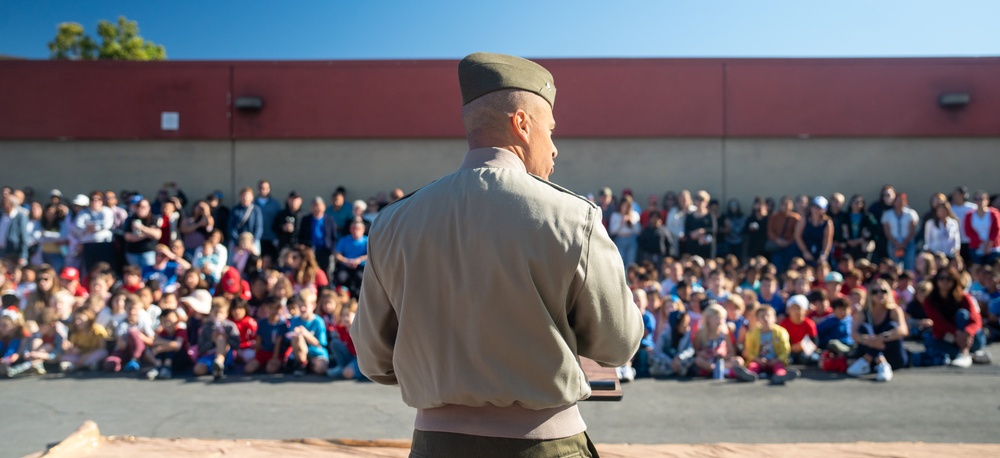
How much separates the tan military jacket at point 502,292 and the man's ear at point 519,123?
0.08m

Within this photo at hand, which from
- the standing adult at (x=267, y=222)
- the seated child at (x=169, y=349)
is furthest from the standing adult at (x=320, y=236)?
the seated child at (x=169, y=349)

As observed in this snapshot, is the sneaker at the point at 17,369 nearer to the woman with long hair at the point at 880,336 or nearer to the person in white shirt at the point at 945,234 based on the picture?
the woman with long hair at the point at 880,336

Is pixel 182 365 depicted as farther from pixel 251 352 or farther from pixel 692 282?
pixel 692 282

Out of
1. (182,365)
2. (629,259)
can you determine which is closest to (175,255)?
(182,365)

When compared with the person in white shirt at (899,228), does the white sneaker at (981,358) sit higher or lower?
lower

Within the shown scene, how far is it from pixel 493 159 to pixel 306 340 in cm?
Result: 631

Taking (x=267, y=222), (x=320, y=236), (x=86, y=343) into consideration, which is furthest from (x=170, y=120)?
(x=86, y=343)

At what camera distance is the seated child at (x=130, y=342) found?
25.8ft

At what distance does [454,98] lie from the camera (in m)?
13.1

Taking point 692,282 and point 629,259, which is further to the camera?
point 629,259

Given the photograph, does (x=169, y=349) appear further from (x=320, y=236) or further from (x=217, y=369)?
(x=320, y=236)

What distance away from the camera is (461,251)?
1.77 metres

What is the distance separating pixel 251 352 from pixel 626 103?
717 cm

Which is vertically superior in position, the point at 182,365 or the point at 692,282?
the point at 692,282
